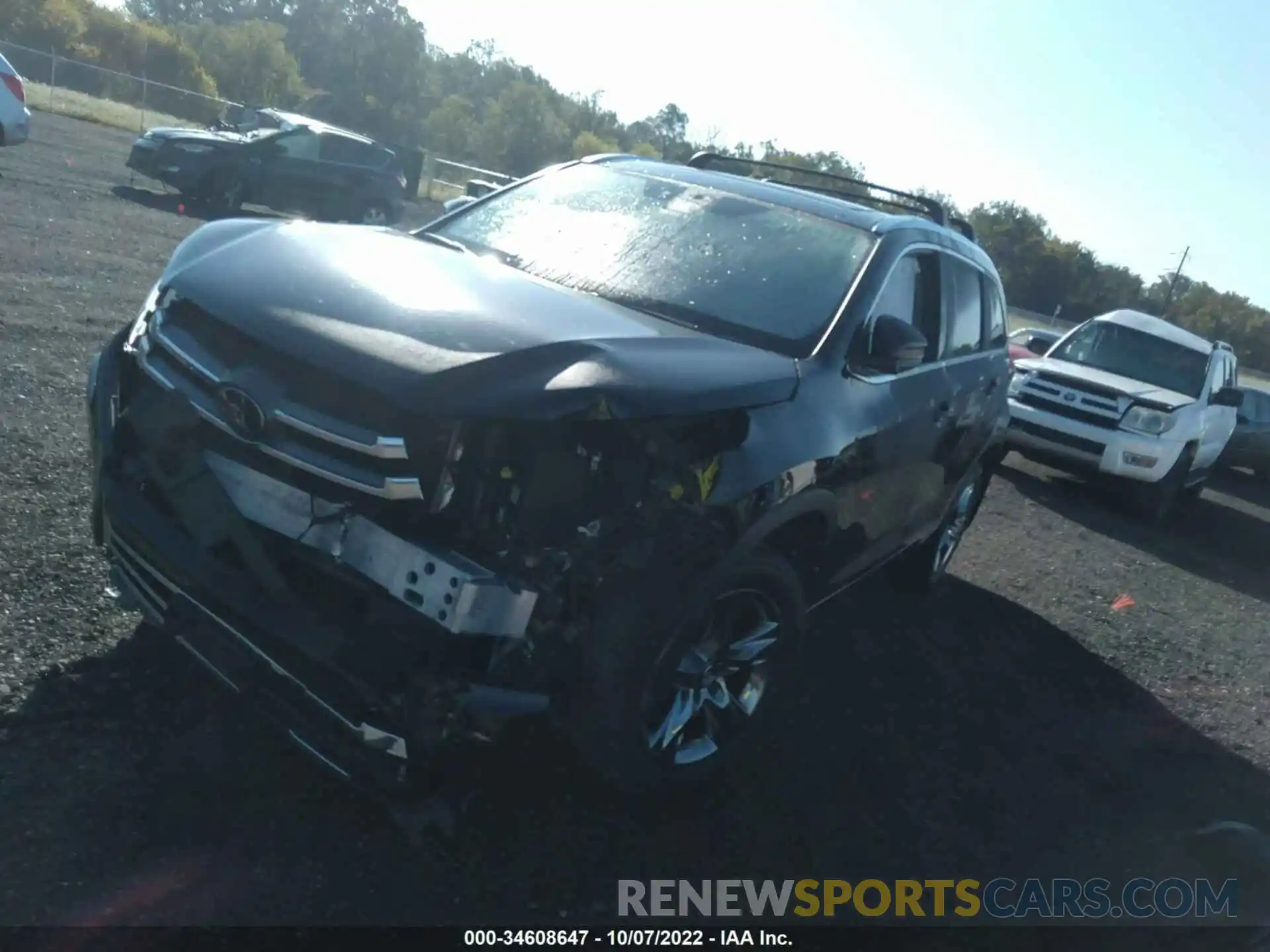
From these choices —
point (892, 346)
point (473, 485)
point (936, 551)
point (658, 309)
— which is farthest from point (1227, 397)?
point (473, 485)

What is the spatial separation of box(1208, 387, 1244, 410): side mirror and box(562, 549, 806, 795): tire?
943 centimetres

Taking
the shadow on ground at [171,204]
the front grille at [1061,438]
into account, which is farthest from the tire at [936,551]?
the shadow on ground at [171,204]

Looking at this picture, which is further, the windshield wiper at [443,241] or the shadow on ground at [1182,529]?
the shadow on ground at [1182,529]

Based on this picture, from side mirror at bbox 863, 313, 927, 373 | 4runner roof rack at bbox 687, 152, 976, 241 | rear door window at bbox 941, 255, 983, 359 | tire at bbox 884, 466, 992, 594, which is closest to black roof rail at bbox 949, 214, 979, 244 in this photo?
4runner roof rack at bbox 687, 152, 976, 241

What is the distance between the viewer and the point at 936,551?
643 centimetres

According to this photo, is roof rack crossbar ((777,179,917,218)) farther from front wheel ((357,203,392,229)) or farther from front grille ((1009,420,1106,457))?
front wheel ((357,203,392,229))

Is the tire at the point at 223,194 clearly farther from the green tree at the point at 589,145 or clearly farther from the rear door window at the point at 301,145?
the green tree at the point at 589,145

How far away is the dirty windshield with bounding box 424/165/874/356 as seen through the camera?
4.21m

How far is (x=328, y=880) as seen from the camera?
3035mm

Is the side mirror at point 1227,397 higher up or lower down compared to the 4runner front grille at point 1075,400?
higher up

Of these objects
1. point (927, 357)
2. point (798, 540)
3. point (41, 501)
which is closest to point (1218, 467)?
point (927, 357)

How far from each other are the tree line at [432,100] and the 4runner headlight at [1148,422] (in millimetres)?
21466

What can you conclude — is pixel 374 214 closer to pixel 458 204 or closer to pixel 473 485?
pixel 458 204

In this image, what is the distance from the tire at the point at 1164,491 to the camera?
1088 centimetres
